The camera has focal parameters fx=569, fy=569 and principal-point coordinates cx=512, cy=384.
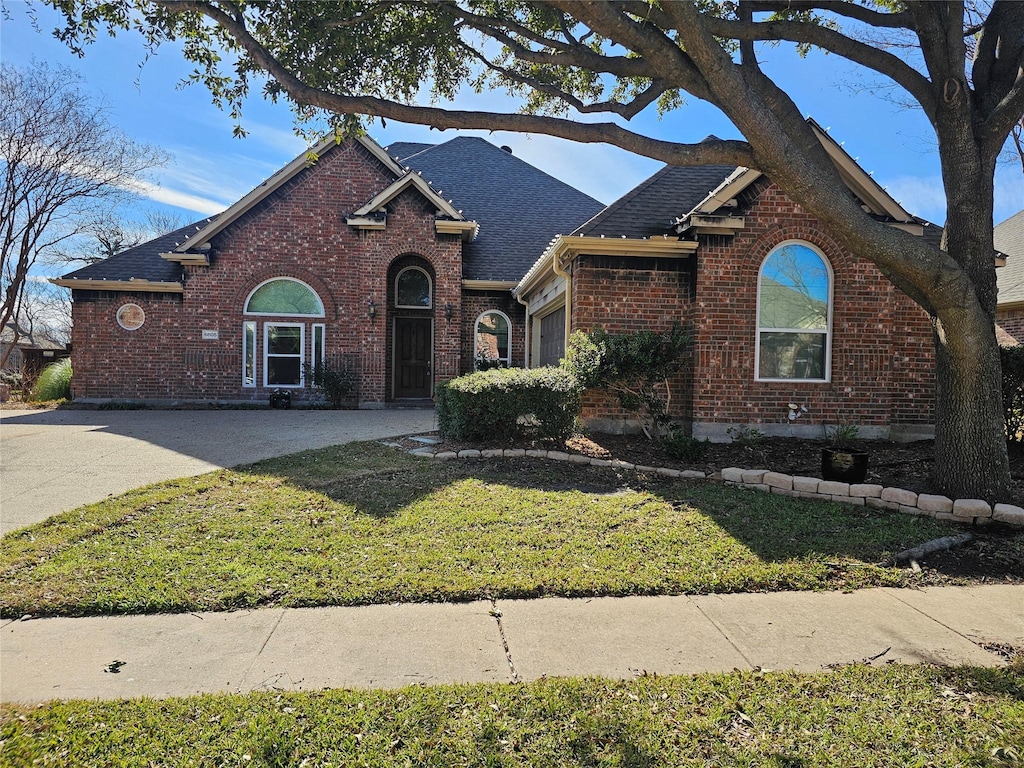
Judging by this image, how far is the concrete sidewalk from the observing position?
295 cm

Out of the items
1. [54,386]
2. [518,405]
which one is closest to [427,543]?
[518,405]

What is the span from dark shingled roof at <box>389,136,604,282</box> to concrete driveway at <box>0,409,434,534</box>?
5.47 metres

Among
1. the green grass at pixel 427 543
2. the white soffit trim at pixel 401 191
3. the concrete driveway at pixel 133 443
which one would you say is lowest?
the green grass at pixel 427 543

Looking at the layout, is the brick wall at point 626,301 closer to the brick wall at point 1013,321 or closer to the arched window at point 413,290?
the arched window at point 413,290

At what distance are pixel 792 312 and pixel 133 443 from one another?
11.2m

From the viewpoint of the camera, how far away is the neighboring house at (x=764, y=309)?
30.0 ft

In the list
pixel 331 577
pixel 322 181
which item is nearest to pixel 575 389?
pixel 331 577

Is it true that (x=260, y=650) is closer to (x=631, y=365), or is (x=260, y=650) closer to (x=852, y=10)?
(x=631, y=365)

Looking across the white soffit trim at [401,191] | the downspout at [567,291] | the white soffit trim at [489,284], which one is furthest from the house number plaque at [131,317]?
the downspout at [567,291]

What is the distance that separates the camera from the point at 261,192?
15.7 meters

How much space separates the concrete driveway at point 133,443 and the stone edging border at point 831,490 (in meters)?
3.28

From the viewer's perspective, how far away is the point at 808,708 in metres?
2.73

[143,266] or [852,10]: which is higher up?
[852,10]

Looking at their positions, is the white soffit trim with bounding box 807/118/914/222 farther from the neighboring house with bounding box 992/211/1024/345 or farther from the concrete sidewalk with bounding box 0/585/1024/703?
the neighboring house with bounding box 992/211/1024/345
